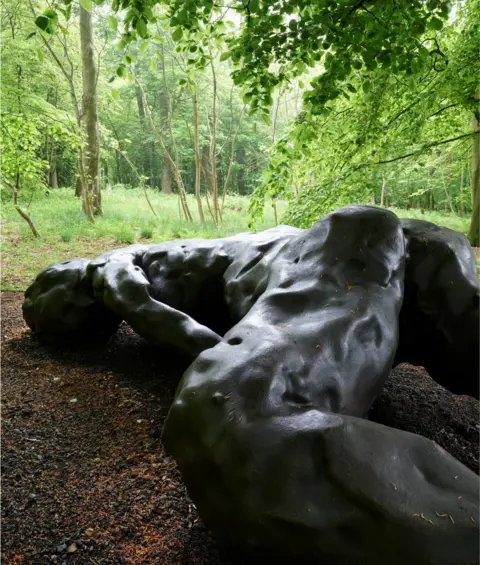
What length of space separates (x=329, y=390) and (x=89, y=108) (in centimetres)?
1154

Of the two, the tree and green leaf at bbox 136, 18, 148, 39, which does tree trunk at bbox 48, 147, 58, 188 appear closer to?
the tree

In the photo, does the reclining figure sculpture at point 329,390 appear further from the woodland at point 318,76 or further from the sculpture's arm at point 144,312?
the woodland at point 318,76

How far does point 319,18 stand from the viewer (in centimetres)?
273

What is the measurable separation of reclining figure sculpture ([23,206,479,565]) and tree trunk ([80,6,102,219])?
8.89m

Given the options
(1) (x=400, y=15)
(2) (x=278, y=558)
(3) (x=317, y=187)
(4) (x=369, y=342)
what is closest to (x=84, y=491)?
(2) (x=278, y=558)

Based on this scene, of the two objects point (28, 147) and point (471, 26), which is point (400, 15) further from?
point (28, 147)

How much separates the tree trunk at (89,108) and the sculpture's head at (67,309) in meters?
6.93

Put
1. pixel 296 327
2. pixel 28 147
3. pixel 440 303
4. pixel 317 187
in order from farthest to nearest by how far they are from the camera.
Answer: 1. pixel 28 147
2. pixel 317 187
3. pixel 440 303
4. pixel 296 327

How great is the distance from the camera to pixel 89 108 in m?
11.3

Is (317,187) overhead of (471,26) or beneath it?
beneath

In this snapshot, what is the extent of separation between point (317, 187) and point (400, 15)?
79.5 inches

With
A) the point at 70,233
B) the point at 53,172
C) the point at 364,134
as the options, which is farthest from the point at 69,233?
the point at 53,172

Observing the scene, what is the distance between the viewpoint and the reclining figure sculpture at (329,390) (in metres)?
1.18

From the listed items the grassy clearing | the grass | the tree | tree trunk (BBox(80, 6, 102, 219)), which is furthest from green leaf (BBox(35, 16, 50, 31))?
tree trunk (BBox(80, 6, 102, 219))
